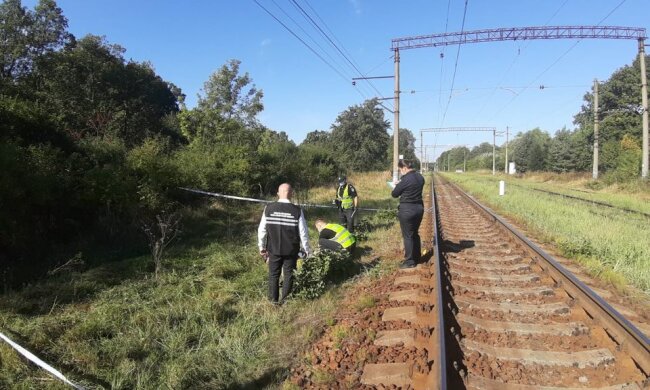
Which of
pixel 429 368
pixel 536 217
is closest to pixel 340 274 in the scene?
pixel 429 368

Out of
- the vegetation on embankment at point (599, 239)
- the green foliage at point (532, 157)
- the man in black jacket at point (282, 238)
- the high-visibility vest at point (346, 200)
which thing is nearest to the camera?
the man in black jacket at point (282, 238)

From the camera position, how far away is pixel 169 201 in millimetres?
11328

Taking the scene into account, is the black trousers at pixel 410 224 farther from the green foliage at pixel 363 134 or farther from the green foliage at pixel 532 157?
the green foliage at pixel 532 157

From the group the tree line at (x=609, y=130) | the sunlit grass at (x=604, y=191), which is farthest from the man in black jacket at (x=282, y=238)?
the tree line at (x=609, y=130)

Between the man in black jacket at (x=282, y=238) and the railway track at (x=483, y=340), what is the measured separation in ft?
3.63

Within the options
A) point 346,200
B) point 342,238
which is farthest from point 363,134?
point 342,238

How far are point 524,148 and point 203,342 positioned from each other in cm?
10188

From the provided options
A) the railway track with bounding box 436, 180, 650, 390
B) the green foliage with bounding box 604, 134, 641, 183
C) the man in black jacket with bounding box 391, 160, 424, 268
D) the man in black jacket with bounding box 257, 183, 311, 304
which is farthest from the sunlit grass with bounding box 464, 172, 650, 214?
the man in black jacket with bounding box 257, 183, 311, 304

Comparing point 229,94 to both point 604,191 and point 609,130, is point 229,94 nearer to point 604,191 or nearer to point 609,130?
point 604,191

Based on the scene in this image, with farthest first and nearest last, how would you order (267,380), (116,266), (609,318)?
(116,266) → (609,318) → (267,380)

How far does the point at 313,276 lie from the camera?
20.6 feet

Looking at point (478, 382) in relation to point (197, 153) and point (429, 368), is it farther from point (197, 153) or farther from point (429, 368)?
point (197, 153)

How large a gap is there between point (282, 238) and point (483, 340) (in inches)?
108

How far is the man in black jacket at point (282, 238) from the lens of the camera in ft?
19.0
